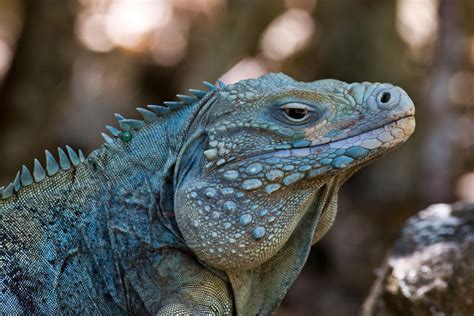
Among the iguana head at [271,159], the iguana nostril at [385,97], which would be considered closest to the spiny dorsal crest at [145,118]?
the iguana head at [271,159]

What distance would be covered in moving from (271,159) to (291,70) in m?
16.7

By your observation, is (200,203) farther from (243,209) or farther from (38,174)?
(38,174)

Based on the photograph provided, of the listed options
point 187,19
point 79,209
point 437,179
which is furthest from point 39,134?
point 187,19

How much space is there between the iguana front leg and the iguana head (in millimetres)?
138

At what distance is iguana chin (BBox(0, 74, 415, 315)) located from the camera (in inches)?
166

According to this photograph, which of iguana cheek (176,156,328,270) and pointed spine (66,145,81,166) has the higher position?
pointed spine (66,145,81,166)

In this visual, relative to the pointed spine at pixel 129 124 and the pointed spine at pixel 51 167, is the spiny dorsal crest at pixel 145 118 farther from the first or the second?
the pointed spine at pixel 51 167

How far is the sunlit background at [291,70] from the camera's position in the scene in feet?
42.4

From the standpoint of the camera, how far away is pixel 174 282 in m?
4.29

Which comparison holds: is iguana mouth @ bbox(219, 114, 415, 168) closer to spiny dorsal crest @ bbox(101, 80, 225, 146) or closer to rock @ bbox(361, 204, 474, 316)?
spiny dorsal crest @ bbox(101, 80, 225, 146)

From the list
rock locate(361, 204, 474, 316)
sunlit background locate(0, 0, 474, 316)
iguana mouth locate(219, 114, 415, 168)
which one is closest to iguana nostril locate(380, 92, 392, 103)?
iguana mouth locate(219, 114, 415, 168)

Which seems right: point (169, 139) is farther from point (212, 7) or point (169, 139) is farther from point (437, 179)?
point (212, 7)

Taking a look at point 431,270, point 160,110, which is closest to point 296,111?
point 160,110

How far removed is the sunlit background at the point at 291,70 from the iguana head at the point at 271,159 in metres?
8.49
